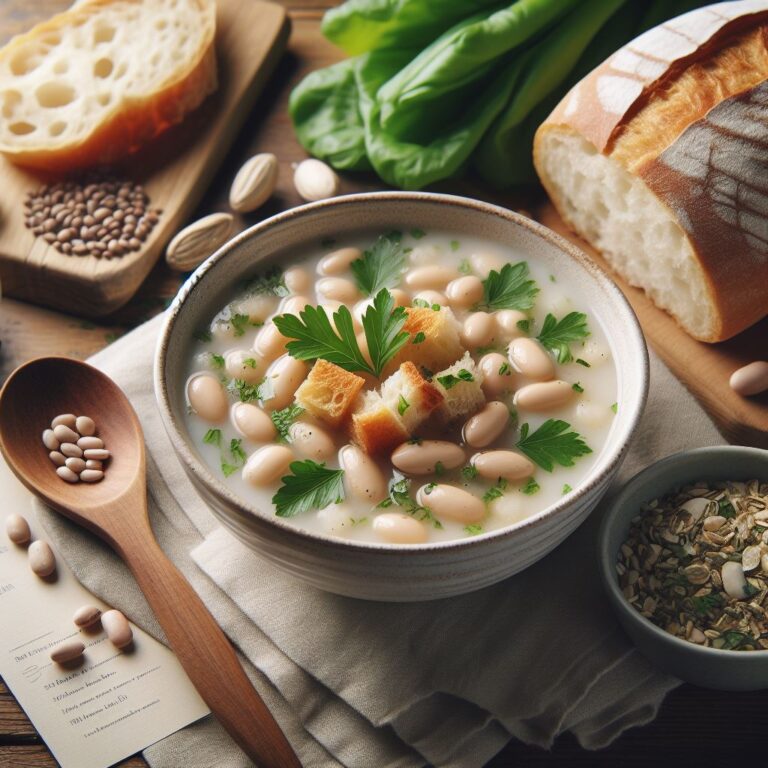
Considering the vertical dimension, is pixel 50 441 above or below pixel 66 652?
above

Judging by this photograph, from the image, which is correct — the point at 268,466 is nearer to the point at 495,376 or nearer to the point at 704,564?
the point at 495,376

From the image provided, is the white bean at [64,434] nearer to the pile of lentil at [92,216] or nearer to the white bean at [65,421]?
the white bean at [65,421]

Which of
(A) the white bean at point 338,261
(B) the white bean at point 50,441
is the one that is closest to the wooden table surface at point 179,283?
(B) the white bean at point 50,441

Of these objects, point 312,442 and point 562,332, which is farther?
point 562,332

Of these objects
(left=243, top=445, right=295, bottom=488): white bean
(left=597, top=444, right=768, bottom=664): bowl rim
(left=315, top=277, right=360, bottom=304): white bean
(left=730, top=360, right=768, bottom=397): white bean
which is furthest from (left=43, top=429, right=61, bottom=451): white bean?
(left=730, top=360, right=768, bottom=397): white bean

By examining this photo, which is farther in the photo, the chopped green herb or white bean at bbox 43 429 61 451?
white bean at bbox 43 429 61 451

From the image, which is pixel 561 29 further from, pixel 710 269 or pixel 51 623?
pixel 51 623

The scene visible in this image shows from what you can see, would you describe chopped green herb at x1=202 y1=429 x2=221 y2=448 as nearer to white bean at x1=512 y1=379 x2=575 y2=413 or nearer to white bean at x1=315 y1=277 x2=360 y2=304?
white bean at x1=315 y1=277 x2=360 y2=304

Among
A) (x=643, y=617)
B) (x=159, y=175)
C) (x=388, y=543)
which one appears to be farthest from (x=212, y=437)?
(x=159, y=175)
